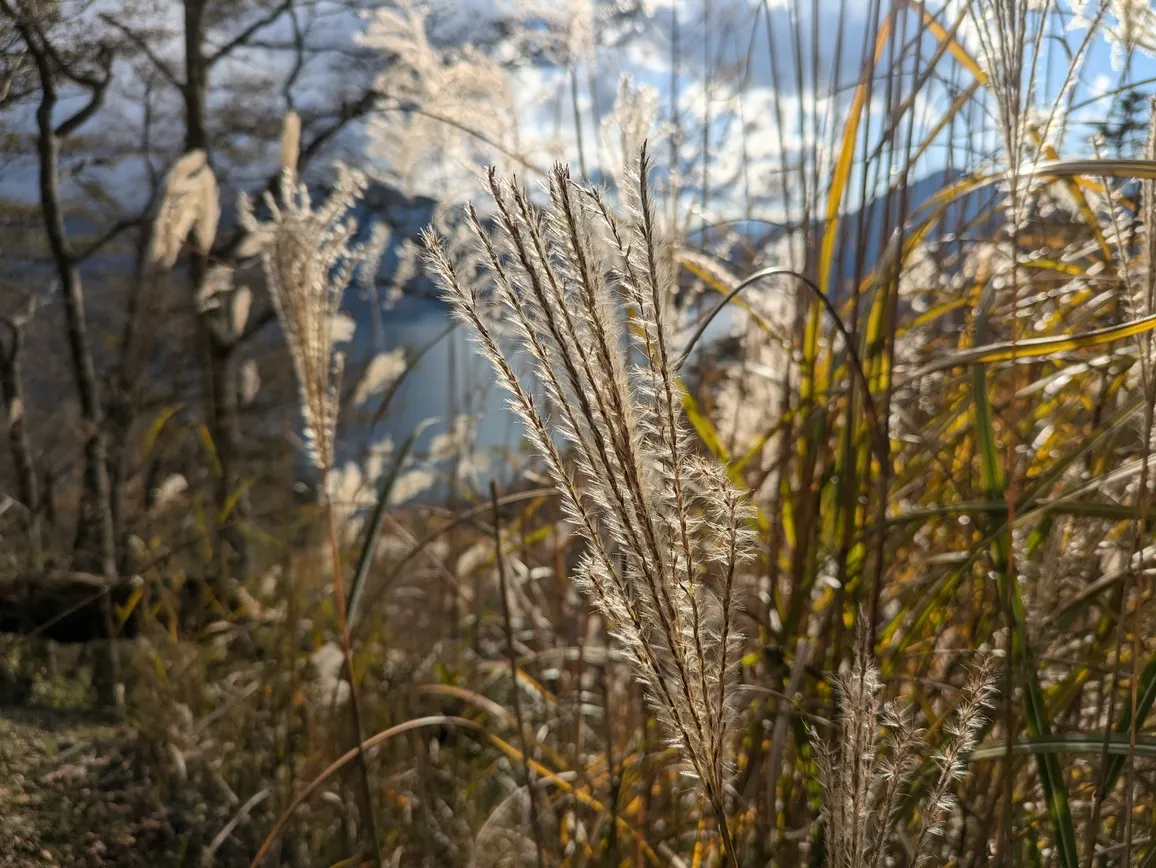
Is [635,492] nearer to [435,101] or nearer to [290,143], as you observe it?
[290,143]

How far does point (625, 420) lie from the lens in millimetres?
460

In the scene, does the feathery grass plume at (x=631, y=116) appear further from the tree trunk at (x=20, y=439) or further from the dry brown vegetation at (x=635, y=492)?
the tree trunk at (x=20, y=439)

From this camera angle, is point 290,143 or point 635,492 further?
point 290,143

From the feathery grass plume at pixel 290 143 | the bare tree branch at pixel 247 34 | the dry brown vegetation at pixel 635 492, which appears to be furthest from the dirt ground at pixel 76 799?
the bare tree branch at pixel 247 34

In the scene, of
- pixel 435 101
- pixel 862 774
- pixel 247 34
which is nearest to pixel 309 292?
pixel 862 774

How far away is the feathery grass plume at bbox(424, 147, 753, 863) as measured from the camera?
1.48ft

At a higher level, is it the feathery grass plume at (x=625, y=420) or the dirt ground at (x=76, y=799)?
the feathery grass plume at (x=625, y=420)

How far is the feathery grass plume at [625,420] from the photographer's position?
45 cm

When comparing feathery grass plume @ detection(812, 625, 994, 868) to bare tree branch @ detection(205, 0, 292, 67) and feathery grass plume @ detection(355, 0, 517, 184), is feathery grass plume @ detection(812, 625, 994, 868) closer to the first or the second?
feathery grass plume @ detection(355, 0, 517, 184)

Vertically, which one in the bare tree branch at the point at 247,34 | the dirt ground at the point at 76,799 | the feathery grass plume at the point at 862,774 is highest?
the bare tree branch at the point at 247,34

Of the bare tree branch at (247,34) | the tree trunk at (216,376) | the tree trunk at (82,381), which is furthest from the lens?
the bare tree branch at (247,34)

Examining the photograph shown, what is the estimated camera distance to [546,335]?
0.46 metres

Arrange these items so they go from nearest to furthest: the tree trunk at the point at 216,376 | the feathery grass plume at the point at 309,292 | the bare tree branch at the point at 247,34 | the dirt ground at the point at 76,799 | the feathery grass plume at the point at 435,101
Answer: the dirt ground at the point at 76,799 < the feathery grass plume at the point at 309,292 < the feathery grass plume at the point at 435,101 < the tree trunk at the point at 216,376 < the bare tree branch at the point at 247,34

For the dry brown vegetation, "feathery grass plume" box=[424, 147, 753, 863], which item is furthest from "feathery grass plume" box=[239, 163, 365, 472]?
"feathery grass plume" box=[424, 147, 753, 863]
